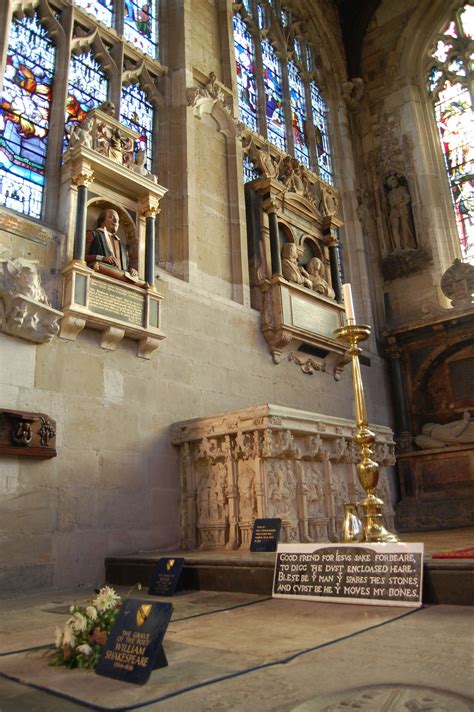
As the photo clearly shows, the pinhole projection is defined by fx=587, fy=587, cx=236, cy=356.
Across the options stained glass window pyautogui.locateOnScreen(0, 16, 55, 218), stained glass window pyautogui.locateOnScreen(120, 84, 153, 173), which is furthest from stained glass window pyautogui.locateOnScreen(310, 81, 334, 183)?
stained glass window pyautogui.locateOnScreen(0, 16, 55, 218)

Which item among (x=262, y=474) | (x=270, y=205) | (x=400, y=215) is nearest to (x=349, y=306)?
(x=262, y=474)

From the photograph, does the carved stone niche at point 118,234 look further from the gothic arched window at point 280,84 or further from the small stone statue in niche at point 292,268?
the gothic arched window at point 280,84

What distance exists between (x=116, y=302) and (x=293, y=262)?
12.4 ft

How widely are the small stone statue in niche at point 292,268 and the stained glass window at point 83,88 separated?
3.52m

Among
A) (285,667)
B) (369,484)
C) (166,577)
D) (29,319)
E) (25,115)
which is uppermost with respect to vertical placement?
(25,115)

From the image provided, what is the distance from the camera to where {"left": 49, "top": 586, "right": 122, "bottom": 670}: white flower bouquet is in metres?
2.51

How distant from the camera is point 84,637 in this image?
8.45ft

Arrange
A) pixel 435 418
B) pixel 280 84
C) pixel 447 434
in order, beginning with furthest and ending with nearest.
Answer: pixel 280 84 < pixel 435 418 < pixel 447 434

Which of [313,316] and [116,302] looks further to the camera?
[313,316]

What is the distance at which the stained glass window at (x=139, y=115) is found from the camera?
336 inches

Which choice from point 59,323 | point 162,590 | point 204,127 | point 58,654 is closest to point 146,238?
point 59,323

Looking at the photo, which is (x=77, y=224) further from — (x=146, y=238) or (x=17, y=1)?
(x=17, y=1)

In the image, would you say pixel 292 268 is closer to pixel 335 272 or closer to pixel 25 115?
pixel 335 272

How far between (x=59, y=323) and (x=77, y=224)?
4.03 ft
